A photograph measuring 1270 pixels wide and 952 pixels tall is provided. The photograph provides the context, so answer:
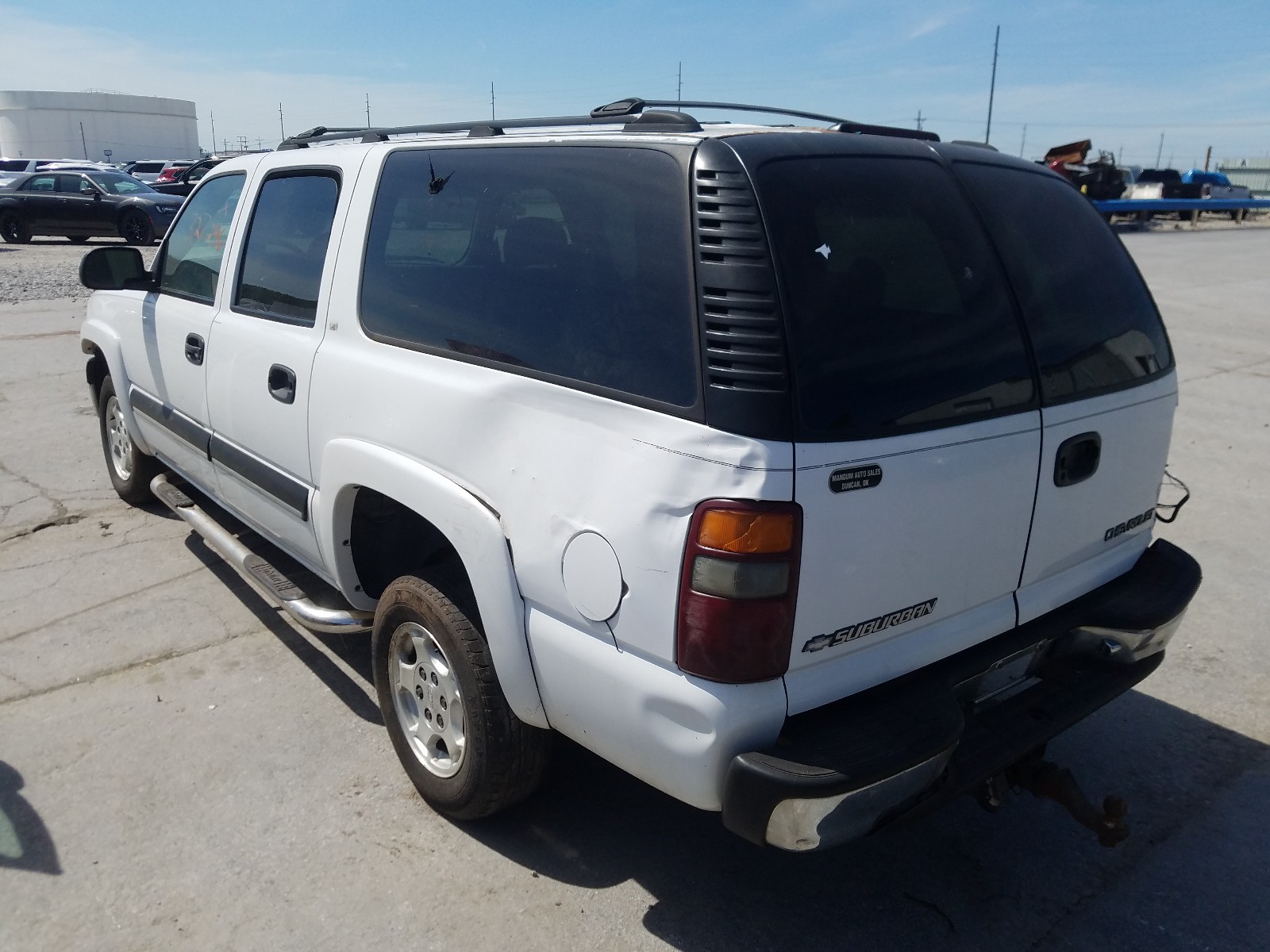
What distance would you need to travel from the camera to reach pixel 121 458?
19.1 feet

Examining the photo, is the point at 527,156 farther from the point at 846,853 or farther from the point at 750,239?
the point at 846,853

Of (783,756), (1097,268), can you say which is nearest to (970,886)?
(783,756)

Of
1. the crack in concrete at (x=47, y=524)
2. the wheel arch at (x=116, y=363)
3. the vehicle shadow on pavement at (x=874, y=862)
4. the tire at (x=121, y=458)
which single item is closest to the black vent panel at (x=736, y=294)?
the vehicle shadow on pavement at (x=874, y=862)

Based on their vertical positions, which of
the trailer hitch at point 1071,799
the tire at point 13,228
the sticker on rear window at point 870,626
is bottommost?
the trailer hitch at point 1071,799

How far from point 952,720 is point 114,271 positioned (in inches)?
172

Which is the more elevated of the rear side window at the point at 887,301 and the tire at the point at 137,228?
the rear side window at the point at 887,301

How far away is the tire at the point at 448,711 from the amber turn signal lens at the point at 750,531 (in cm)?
92

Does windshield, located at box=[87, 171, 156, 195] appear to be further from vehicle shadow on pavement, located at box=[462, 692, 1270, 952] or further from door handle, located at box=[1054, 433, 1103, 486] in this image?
door handle, located at box=[1054, 433, 1103, 486]

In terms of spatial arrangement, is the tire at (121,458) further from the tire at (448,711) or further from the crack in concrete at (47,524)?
the tire at (448,711)

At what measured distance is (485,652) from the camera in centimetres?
275

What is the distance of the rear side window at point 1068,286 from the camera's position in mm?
2674

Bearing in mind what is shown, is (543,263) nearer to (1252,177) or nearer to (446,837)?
(446,837)

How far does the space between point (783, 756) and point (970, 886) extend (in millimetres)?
1106

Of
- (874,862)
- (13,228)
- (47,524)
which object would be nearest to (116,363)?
(47,524)
